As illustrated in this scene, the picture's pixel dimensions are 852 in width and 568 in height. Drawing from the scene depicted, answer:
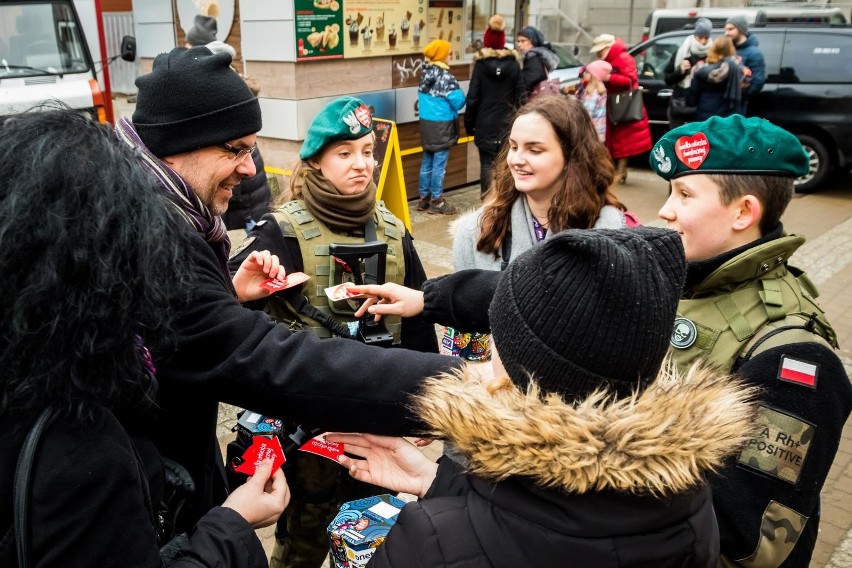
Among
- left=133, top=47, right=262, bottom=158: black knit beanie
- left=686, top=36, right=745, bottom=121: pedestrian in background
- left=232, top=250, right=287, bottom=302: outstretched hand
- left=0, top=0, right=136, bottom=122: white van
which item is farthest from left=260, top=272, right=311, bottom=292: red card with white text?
left=686, top=36, right=745, bottom=121: pedestrian in background

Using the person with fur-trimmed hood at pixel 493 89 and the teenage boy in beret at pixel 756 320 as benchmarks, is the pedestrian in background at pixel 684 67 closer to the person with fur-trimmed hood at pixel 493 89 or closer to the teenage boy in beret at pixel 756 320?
the person with fur-trimmed hood at pixel 493 89

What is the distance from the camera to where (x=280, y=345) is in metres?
1.74

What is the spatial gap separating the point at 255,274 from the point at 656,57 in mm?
10820

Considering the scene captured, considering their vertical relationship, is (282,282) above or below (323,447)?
above


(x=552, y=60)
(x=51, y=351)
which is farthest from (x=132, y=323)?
(x=552, y=60)

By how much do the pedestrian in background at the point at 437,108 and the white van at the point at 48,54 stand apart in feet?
11.3

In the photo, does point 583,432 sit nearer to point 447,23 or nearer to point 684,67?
point 447,23

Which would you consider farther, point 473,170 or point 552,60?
point 473,170

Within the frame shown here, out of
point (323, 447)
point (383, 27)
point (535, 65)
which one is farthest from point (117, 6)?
point (323, 447)

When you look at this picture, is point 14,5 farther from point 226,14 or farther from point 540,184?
point 540,184

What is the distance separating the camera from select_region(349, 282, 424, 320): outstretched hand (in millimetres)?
2371

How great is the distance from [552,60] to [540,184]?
6.76 meters

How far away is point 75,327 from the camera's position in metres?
1.25

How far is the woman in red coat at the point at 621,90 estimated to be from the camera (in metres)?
9.57
